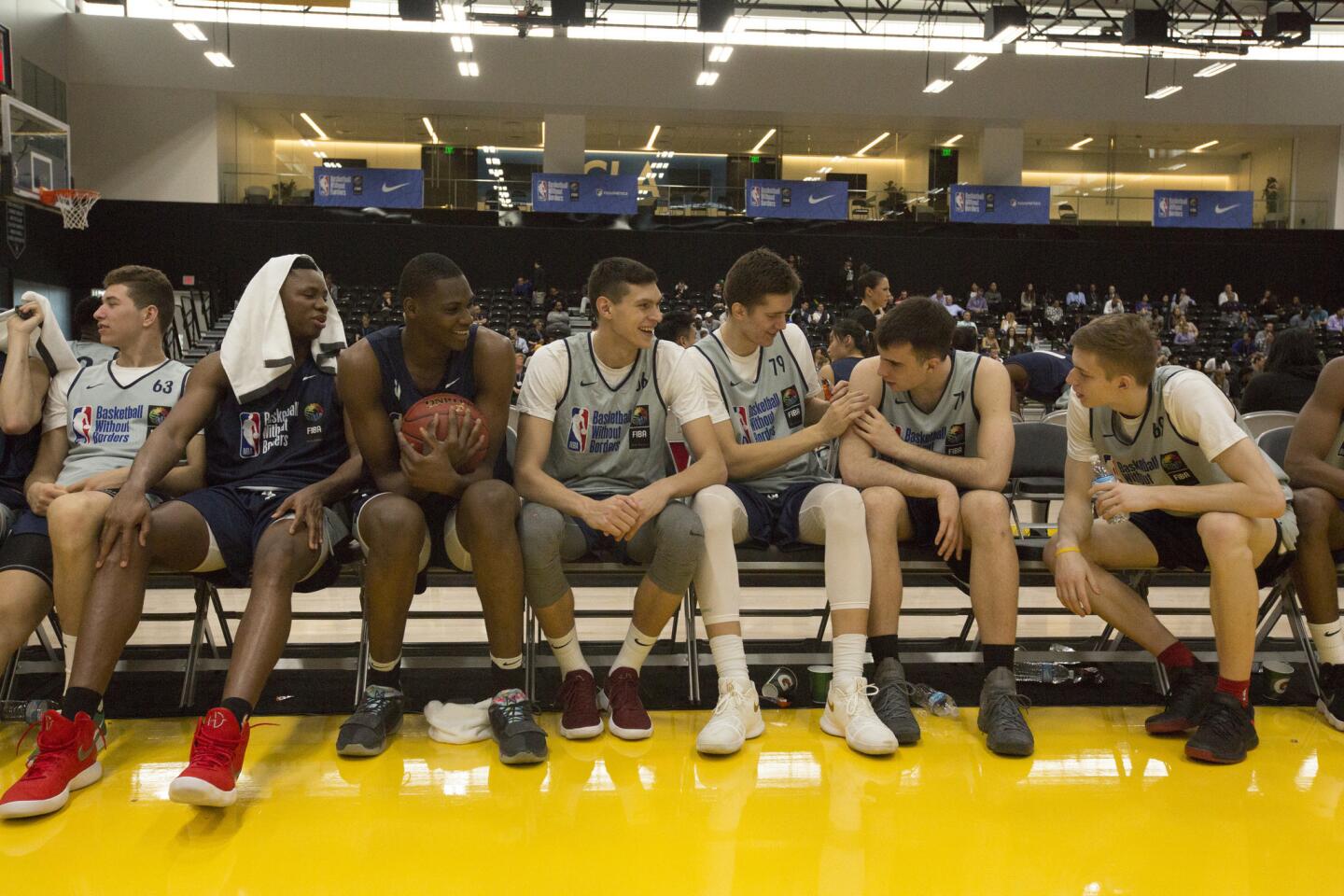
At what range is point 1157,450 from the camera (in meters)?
3.09

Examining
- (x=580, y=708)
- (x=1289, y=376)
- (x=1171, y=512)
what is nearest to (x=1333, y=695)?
(x=1171, y=512)

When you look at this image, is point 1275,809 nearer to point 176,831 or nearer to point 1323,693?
point 1323,693

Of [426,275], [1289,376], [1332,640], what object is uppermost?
[426,275]

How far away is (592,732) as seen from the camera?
287 centimetres

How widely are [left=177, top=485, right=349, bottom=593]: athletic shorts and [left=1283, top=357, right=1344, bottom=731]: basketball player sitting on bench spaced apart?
2839 millimetres

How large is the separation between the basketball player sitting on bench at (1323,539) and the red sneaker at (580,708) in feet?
6.98

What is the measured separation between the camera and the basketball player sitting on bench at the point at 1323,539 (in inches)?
121

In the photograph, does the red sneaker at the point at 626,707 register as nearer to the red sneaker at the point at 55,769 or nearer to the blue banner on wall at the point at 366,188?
the red sneaker at the point at 55,769

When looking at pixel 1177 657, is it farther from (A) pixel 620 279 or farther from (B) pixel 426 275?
(B) pixel 426 275

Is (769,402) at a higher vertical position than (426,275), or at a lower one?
lower

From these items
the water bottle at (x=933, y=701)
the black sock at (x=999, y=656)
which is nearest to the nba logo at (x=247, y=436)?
the water bottle at (x=933, y=701)

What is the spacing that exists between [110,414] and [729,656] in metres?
2.04

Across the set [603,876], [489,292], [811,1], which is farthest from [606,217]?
[603,876]

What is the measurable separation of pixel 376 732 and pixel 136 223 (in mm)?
19630
